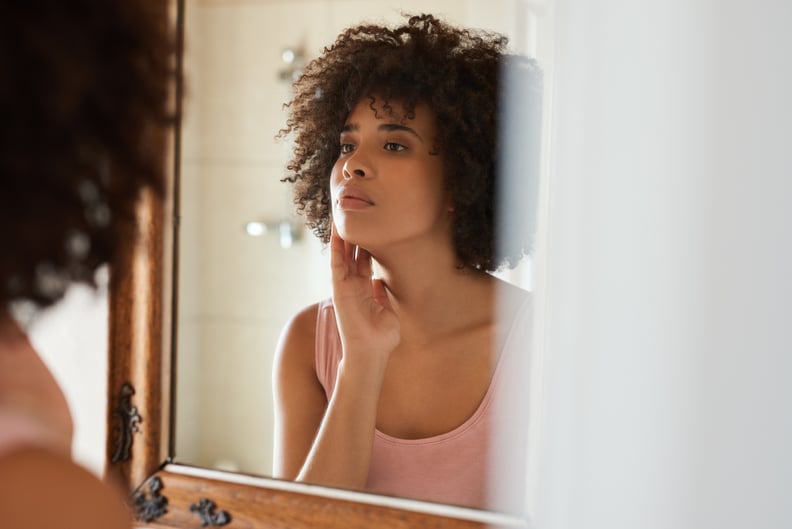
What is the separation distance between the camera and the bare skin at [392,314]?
22.0 inches

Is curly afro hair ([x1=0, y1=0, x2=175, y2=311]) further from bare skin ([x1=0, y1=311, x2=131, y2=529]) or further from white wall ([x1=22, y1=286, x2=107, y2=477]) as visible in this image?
white wall ([x1=22, y1=286, x2=107, y2=477])

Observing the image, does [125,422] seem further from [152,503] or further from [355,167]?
[355,167]

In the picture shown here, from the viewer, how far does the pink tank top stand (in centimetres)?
55

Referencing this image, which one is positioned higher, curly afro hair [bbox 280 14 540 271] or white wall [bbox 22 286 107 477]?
curly afro hair [bbox 280 14 540 271]

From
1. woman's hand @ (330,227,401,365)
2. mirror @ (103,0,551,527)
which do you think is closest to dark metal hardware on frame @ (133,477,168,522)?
mirror @ (103,0,551,527)

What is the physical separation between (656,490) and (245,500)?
1.11 ft

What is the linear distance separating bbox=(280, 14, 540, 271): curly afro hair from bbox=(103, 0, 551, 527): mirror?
3 centimetres

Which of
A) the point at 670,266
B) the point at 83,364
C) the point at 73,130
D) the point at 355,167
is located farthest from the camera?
the point at 83,364

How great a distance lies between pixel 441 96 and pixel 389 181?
0.26 feet

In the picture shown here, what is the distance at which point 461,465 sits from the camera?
559mm

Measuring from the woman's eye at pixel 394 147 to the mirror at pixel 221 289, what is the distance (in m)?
0.11

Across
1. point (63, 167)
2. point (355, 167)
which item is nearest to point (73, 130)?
point (63, 167)

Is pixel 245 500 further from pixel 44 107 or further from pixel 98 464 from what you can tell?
pixel 44 107

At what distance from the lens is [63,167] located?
314 mm
